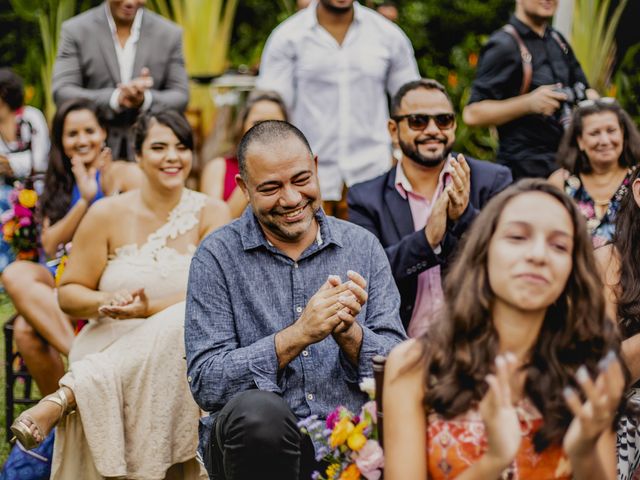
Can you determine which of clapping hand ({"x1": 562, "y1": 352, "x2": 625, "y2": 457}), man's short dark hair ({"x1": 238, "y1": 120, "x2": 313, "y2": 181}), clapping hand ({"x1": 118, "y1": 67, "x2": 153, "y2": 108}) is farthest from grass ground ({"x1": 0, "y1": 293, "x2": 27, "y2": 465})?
clapping hand ({"x1": 562, "y1": 352, "x2": 625, "y2": 457})

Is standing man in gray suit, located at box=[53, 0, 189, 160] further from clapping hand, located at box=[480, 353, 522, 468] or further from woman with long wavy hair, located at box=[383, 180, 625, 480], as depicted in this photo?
clapping hand, located at box=[480, 353, 522, 468]

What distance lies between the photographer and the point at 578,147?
5840 mm

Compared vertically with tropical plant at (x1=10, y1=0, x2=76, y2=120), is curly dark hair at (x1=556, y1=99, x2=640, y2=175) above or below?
below

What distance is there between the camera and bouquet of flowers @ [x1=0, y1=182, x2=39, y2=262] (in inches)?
227

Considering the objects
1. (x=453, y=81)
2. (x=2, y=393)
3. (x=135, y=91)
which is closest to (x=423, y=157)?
(x=135, y=91)

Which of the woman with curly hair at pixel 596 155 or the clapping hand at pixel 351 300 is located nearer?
the clapping hand at pixel 351 300

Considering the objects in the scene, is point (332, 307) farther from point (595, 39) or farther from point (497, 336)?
point (595, 39)

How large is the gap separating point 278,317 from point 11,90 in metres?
4.65

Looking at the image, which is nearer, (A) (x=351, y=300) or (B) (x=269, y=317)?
(A) (x=351, y=300)

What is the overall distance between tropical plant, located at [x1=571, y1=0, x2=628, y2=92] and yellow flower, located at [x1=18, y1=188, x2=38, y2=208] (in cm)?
A: 506

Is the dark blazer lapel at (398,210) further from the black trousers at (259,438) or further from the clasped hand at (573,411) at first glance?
the clasped hand at (573,411)

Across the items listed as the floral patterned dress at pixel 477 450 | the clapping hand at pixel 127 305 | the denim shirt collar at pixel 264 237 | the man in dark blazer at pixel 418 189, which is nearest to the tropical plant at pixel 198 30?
the man in dark blazer at pixel 418 189

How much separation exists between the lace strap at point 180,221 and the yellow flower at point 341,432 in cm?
Result: 207

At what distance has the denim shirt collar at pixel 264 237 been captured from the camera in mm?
3824
